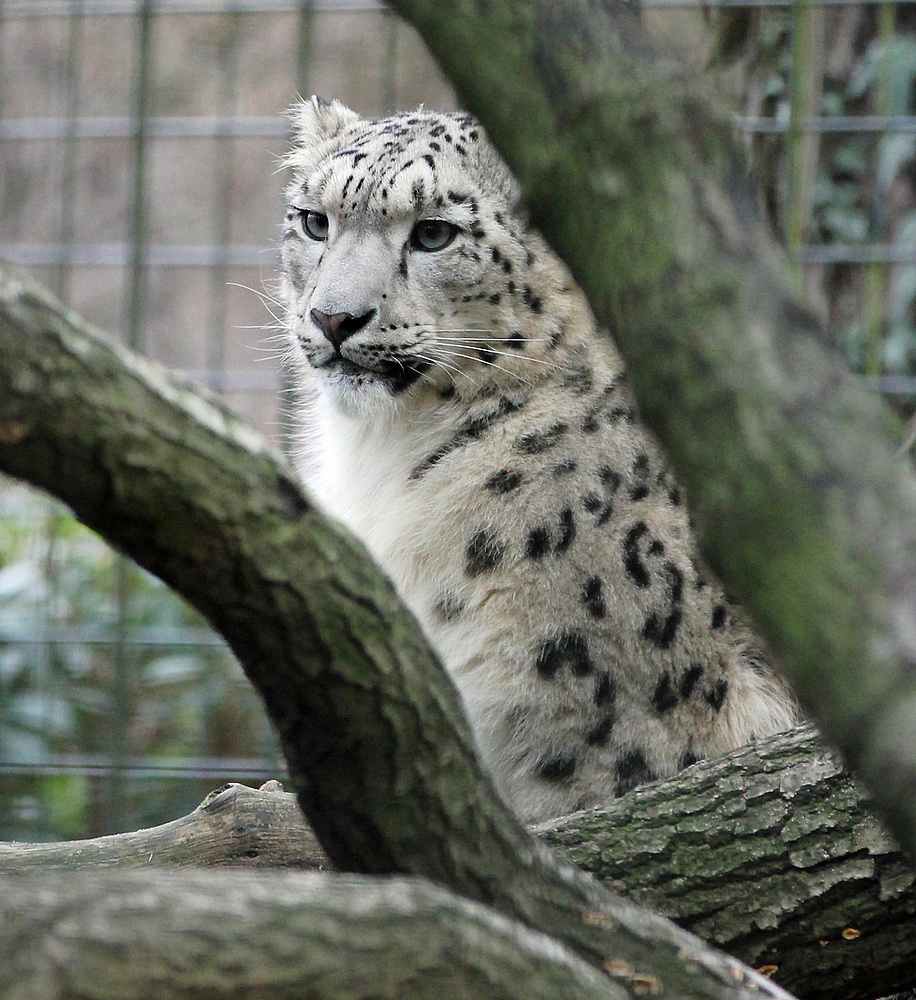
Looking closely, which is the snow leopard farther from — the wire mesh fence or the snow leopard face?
the wire mesh fence

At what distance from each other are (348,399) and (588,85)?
180 cm

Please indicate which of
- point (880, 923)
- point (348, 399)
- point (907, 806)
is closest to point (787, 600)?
point (907, 806)

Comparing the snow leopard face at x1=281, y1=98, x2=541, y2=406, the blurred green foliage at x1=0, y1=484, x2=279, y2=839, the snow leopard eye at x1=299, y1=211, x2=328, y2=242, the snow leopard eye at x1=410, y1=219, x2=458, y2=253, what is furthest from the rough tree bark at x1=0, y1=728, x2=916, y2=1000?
the blurred green foliage at x1=0, y1=484, x2=279, y2=839

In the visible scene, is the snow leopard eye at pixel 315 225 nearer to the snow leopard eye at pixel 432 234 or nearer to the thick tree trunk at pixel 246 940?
the snow leopard eye at pixel 432 234

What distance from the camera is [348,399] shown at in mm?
2771

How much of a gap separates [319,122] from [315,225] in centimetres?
45

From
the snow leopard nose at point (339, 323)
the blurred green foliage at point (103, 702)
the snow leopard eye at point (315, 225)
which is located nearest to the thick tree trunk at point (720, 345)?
the snow leopard nose at point (339, 323)

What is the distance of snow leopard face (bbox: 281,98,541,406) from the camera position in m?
2.68

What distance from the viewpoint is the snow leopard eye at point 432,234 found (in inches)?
109

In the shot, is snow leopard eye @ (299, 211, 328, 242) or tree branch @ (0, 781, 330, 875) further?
snow leopard eye @ (299, 211, 328, 242)

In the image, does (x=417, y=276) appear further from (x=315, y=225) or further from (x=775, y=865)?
(x=775, y=865)

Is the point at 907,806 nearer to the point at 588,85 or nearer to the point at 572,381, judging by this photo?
the point at 588,85

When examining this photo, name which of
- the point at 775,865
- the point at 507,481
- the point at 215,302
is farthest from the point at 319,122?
the point at 215,302

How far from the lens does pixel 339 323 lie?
8.73ft
